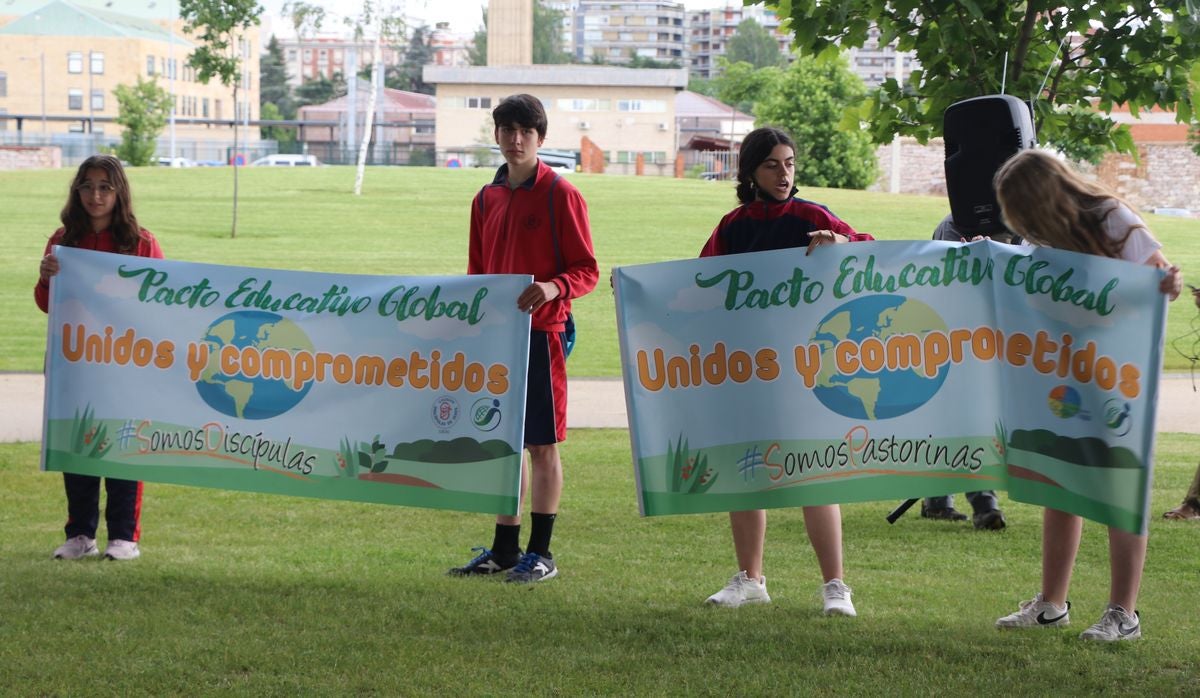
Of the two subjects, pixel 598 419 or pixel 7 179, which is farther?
pixel 7 179

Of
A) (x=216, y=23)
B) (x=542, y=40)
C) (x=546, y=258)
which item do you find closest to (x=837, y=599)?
(x=546, y=258)

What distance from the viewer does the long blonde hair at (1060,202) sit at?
15.6 ft

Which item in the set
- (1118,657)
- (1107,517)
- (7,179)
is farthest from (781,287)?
(7,179)

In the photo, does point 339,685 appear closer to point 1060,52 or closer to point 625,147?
point 1060,52

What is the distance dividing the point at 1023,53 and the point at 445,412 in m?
3.58

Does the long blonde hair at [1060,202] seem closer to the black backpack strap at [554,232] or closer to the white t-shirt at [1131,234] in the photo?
the white t-shirt at [1131,234]

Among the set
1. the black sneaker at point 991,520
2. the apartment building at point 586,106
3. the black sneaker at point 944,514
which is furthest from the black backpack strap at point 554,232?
the apartment building at point 586,106

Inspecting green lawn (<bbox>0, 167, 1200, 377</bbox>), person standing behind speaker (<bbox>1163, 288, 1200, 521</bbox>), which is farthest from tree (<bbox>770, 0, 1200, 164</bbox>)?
green lawn (<bbox>0, 167, 1200, 377</bbox>)

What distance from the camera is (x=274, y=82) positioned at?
156000 millimetres

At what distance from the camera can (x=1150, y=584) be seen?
5984 millimetres

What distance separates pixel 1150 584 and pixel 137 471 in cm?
426

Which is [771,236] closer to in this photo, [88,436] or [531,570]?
[531,570]

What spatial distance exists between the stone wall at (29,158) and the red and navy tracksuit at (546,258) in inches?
2544

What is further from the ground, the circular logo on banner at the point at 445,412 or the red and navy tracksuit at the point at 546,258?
the red and navy tracksuit at the point at 546,258
